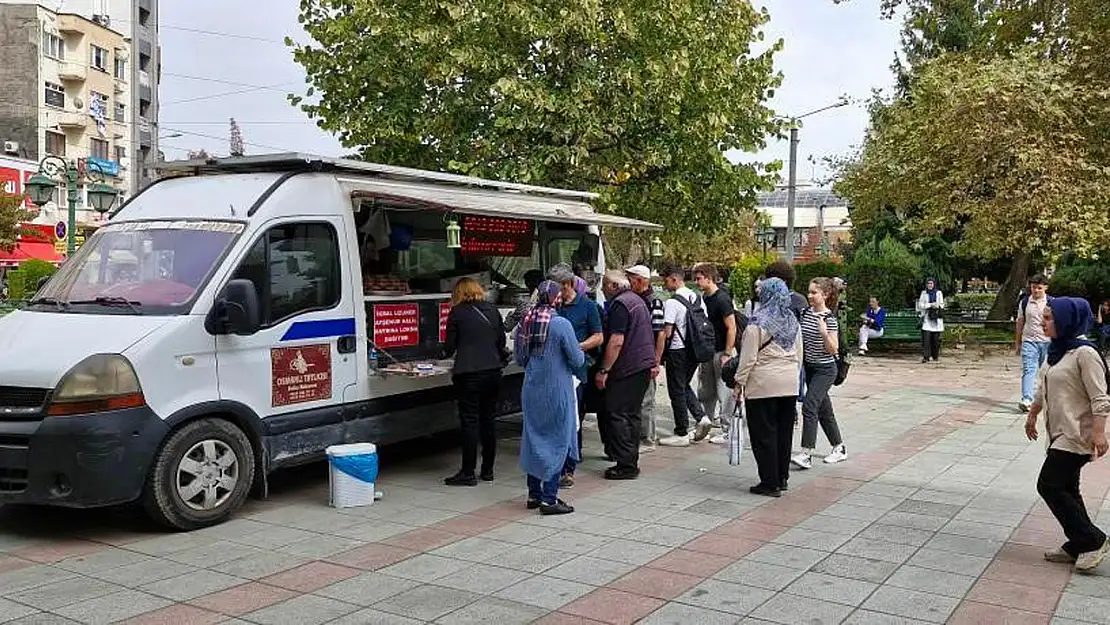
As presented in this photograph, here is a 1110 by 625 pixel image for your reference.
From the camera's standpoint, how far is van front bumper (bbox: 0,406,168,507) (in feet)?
19.1

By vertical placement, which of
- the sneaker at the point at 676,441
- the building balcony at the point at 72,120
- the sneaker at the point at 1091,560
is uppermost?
the building balcony at the point at 72,120

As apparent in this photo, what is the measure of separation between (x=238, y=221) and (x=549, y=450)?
275 cm

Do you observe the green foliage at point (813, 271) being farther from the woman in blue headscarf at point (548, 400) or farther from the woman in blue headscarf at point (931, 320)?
the woman in blue headscarf at point (548, 400)

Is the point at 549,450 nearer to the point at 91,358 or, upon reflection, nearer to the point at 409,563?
the point at 409,563

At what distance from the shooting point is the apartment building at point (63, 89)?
46625mm

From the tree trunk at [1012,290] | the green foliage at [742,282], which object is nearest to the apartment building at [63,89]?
the green foliage at [742,282]

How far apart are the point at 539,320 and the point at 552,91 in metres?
7.35

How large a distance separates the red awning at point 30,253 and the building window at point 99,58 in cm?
1195

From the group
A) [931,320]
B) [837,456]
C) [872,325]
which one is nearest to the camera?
[837,456]

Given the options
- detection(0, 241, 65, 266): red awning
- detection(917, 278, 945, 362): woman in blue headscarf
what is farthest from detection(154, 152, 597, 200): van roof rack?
detection(0, 241, 65, 266): red awning

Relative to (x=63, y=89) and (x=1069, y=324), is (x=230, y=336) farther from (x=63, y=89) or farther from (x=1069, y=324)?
(x=63, y=89)

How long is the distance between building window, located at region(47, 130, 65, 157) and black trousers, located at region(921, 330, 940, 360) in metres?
43.5

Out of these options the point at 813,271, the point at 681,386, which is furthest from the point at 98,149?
the point at 681,386

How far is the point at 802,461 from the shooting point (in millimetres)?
8594
